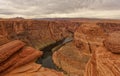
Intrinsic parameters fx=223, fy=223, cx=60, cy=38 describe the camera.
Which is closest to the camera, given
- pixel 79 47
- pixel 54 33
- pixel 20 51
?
pixel 20 51

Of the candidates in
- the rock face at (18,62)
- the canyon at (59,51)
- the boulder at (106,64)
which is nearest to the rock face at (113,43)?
the canyon at (59,51)

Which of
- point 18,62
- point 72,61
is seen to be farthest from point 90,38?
point 18,62

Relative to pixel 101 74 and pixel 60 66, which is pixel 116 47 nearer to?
pixel 101 74

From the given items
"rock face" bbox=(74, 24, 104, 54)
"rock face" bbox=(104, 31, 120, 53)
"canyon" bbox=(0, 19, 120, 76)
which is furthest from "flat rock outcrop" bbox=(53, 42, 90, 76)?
"rock face" bbox=(104, 31, 120, 53)

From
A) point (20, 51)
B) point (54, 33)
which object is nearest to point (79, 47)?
point (20, 51)

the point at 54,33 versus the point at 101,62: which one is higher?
the point at 101,62

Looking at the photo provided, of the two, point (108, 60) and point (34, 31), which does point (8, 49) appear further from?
point (34, 31)

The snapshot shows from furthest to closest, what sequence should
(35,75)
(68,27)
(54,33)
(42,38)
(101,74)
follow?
(68,27)
(54,33)
(42,38)
(35,75)
(101,74)
